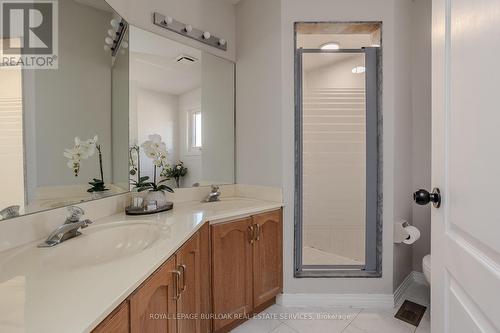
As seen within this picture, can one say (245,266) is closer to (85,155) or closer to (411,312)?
(85,155)

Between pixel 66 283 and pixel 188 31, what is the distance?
5.84 feet

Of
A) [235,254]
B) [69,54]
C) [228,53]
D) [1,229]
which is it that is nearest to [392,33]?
[228,53]

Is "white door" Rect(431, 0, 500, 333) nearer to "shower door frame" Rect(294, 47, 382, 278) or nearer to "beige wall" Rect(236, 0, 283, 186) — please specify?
"shower door frame" Rect(294, 47, 382, 278)

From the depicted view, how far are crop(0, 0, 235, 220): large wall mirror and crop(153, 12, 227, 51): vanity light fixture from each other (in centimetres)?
9

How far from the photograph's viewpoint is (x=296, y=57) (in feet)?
5.80

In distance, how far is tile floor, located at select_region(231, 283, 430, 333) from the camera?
1.51 m

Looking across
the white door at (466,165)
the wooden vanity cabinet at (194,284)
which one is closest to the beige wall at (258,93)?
the wooden vanity cabinet at (194,284)

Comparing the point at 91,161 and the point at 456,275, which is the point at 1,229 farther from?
the point at 456,275

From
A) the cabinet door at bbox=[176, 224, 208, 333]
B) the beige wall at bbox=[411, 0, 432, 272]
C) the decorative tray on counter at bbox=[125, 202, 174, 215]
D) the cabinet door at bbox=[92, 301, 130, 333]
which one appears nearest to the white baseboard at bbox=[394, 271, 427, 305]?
the beige wall at bbox=[411, 0, 432, 272]

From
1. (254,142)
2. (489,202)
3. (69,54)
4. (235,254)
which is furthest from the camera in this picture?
(254,142)

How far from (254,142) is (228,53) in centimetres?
82

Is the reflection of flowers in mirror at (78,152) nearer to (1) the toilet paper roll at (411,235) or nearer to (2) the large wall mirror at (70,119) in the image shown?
(2) the large wall mirror at (70,119)

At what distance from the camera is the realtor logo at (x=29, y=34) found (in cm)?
87

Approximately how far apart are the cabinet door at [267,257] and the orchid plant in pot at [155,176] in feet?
2.06
